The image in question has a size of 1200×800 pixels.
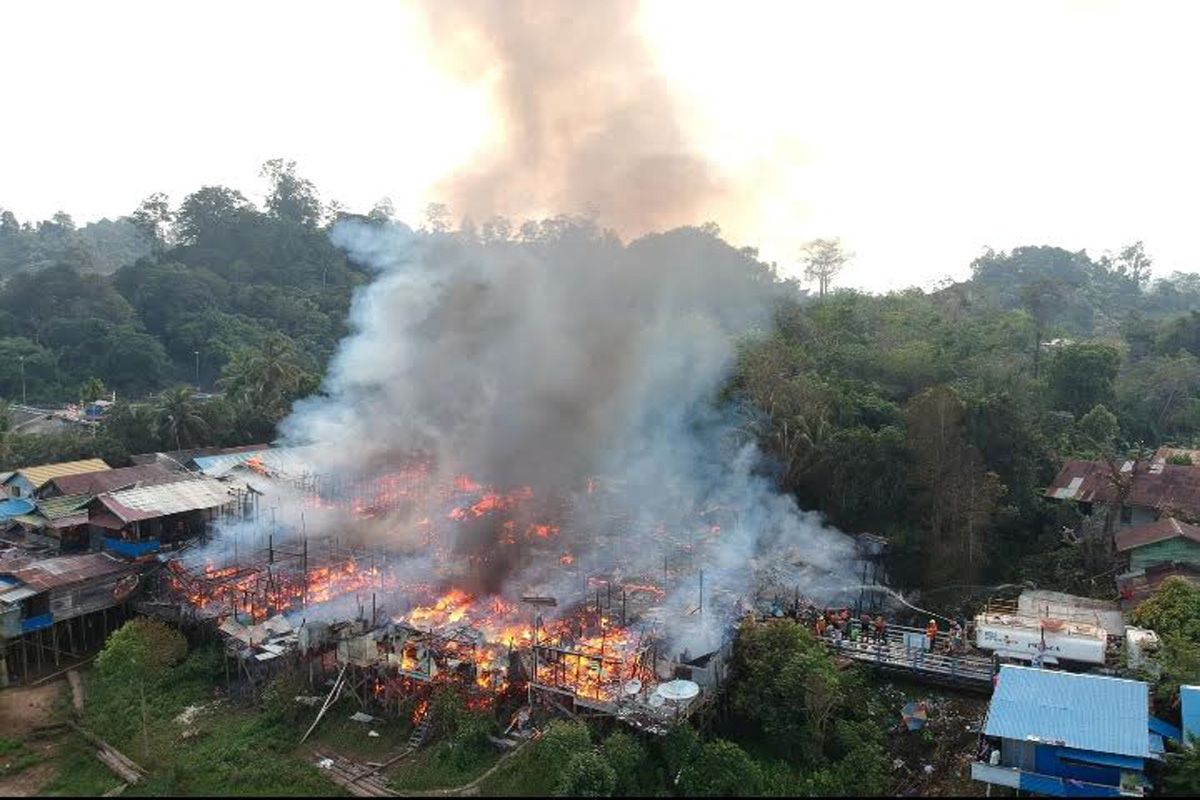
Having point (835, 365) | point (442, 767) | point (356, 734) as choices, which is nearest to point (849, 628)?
point (442, 767)

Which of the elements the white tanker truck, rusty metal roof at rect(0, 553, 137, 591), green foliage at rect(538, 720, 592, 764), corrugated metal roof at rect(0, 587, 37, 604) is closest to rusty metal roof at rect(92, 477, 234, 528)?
rusty metal roof at rect(0, 553, 137, 591)

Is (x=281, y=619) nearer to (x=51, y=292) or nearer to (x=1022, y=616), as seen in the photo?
(x=1022, y=616)

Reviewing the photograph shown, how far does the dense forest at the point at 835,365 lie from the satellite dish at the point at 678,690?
1094 cm

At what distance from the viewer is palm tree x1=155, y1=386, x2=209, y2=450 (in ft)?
123

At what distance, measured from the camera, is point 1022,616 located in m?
19.9

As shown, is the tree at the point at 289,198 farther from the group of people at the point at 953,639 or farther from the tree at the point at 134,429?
the group of people at the point at 953,639

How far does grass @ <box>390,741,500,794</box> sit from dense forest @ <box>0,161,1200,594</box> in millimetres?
14309

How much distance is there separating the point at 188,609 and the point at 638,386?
53.7 feet

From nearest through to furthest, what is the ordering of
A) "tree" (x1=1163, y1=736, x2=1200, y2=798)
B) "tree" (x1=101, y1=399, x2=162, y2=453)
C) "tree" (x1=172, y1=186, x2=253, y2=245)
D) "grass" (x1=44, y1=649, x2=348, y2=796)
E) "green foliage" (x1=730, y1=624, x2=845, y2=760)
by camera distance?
"tree" (x1=1163, y1=736, x2=1200, y2=798) → "grass" (x1=44, y1=649, x2=348, y2=796) → "green foliage" (x1=730, y1=624, x2=845, y2=760) → "tree" (x1=101, y1=399, x2=162, y2=453) → "tree" (x1=172, y1=186, x2=253, y2=245)

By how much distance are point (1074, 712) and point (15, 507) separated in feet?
105

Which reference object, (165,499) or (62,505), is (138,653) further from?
(62,505)

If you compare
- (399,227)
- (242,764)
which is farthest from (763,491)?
(399,227)

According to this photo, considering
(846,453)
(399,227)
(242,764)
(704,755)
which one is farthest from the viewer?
(399,227)

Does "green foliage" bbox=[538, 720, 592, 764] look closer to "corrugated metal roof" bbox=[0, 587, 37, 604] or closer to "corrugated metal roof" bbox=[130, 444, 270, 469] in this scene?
"corrugated metal roof" bbox=[0, 587, 37, 604]
